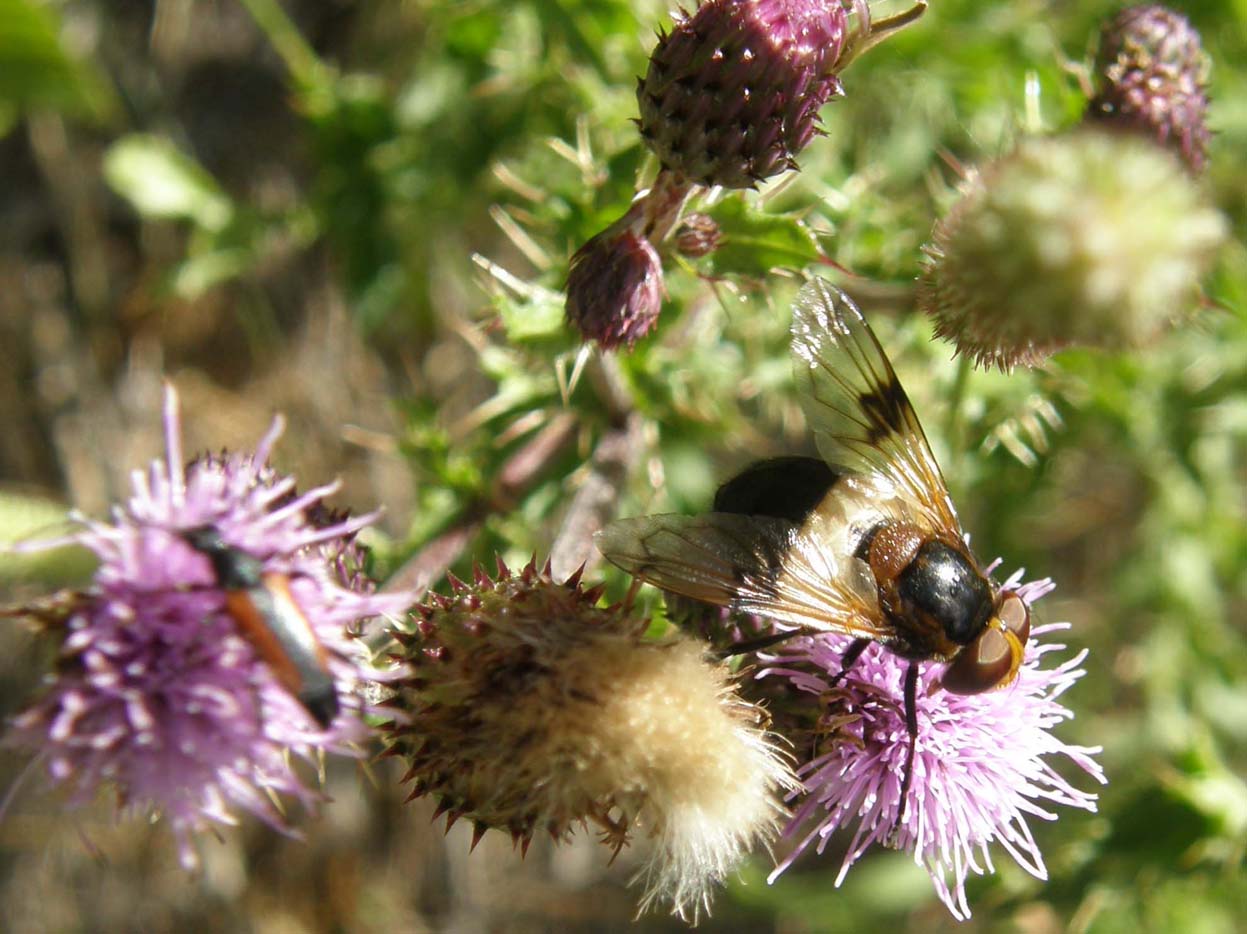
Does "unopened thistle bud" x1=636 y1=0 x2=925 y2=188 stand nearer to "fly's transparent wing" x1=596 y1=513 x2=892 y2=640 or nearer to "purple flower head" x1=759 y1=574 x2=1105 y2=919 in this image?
"fly's transparent wing" x1=596 y1=513 x2=892 y2=640

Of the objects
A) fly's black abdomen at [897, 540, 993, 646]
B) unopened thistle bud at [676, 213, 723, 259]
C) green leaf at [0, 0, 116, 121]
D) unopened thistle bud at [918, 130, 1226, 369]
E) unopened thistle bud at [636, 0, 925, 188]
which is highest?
green leaf at [0, 0, 116, 121]

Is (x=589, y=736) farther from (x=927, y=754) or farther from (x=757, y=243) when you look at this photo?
(x=757, y=243)

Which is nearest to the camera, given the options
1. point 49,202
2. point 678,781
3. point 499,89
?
point 678,781

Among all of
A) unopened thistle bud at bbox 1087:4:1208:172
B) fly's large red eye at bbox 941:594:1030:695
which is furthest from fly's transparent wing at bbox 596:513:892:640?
unopened thistle bud at bbox 1087:4:1208:172

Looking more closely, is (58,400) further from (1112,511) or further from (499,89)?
(1112,511)

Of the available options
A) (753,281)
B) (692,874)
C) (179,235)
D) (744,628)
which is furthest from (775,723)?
(179,235)

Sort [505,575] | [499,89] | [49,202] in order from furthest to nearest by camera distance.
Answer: [49,202], [499,89], [505,575]

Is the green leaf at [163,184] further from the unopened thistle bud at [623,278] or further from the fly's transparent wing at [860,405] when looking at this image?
the fly's transparent wing at [860,405]
